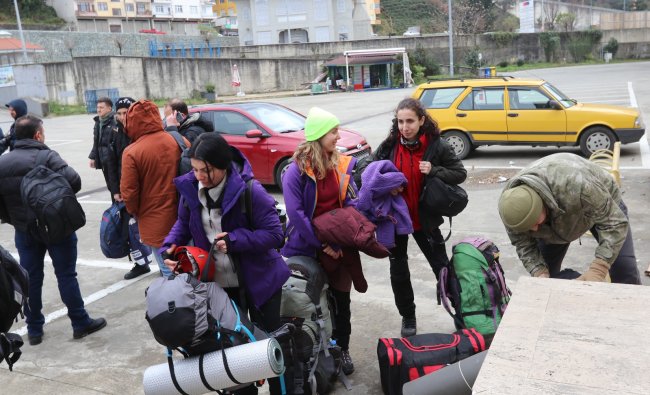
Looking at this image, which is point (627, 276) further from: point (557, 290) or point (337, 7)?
point (337, 7)

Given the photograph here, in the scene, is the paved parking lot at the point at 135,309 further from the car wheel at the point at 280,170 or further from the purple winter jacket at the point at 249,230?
the purple winter jacket at the point at 249,230


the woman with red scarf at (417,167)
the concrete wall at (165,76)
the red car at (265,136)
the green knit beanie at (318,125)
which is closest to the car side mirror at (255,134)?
the red car at (265,136)

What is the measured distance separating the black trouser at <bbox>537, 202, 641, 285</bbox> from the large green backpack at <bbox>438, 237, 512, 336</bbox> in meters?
0.33

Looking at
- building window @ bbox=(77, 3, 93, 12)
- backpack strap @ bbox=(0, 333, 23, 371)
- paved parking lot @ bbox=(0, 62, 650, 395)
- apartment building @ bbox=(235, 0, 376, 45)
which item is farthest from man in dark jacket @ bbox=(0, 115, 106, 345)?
building window @ bbox=(77, 3, 93, 12)

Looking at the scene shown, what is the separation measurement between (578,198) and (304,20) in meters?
55.6

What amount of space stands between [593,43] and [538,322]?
179 ft

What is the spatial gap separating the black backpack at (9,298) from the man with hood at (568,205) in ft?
9.07

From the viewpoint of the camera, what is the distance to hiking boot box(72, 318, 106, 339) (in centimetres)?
505

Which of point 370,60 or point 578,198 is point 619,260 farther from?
point 370,60

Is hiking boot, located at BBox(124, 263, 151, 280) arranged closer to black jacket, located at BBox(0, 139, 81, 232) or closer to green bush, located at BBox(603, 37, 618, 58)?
black jacket, located at BBox(0, 139, 81, 232)

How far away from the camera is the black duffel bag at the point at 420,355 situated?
3574 mm

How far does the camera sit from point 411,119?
4.12 metres

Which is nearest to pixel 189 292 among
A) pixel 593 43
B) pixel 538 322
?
pixel 538 322

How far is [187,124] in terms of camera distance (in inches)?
241
